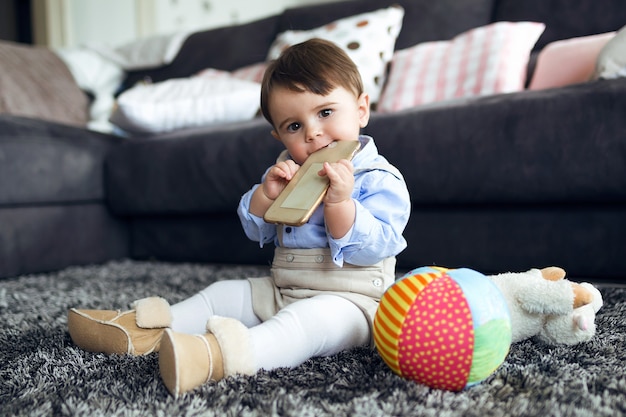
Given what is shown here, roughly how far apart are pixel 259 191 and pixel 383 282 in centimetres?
23

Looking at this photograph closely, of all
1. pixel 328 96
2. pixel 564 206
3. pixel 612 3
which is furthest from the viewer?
pixel 612 3

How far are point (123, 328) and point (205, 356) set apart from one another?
0.20 metres

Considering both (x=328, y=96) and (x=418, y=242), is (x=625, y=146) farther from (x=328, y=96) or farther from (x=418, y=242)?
(x=328, y=96)

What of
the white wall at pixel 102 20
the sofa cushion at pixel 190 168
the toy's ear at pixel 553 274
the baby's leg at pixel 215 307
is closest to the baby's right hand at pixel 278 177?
the baby's leg at pixel 215 307

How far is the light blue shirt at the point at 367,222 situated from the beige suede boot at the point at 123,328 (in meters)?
0.20

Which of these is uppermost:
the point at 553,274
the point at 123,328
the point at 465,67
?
the point at 465,67

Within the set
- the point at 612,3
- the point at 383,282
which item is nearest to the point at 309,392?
the point at 383,282

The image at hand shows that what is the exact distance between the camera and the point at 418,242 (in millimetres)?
1267

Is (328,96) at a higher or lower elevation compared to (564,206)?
higher

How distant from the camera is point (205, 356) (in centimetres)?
60

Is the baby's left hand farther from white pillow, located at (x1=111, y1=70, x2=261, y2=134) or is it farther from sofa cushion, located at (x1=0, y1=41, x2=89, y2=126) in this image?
sofa cushion, located at (x1=0, y1=41, x2=89, y2=126)

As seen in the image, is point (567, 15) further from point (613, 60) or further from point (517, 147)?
point (517, 147)

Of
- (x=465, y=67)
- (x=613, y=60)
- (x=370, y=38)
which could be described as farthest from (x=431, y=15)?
(x=613, y=60)

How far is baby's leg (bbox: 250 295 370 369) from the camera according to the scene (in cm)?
65
